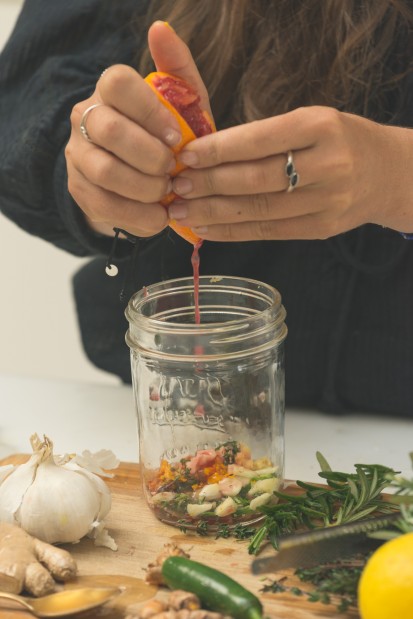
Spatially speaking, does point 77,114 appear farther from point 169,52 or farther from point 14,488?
point 14,488

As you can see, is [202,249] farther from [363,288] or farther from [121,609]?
[121,609]

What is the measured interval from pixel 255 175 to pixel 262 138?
4cm

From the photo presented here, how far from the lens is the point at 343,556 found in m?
0.98

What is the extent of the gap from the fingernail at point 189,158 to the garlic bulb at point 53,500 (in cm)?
37

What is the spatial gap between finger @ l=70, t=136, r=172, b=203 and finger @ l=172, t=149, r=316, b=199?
0.03 meters

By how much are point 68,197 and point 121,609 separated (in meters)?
0.71

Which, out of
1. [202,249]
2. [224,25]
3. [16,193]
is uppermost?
[224,25]

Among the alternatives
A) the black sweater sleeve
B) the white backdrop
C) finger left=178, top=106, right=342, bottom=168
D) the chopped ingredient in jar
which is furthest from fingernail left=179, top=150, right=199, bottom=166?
the white backdrop

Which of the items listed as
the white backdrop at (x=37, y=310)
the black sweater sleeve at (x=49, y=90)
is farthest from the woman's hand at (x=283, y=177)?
Answer: the white backdrop at (x=37, y=310)

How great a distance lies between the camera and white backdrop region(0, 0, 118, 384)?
3.04 m

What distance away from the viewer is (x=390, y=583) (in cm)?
84

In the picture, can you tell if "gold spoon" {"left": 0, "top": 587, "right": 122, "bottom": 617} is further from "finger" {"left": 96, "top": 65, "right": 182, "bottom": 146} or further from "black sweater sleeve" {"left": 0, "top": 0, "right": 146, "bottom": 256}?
"black sweater sleeve" {"left": 0, "top": 0, "right": 146, "bottom": 256}

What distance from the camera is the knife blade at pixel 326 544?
948mm

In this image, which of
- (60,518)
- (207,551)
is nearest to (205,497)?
(207,551)
